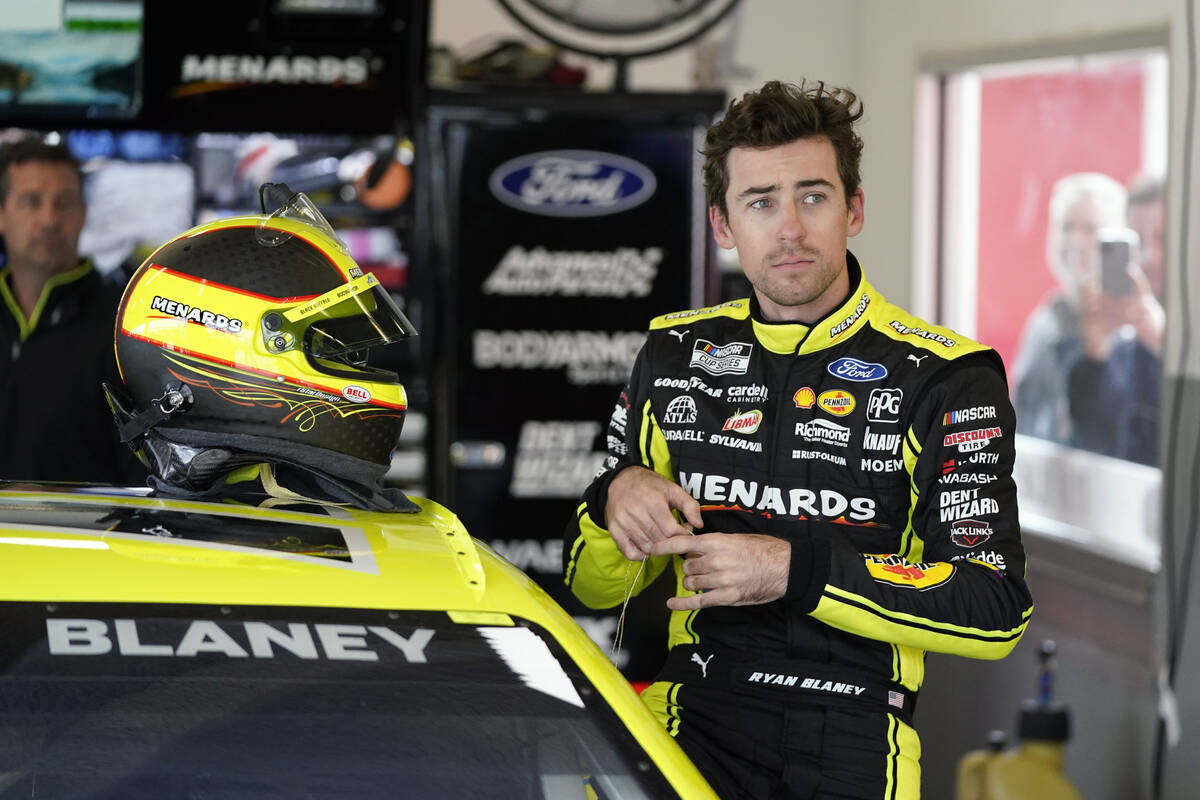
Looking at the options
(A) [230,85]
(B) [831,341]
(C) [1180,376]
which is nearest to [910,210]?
A: (C) [1180,376]

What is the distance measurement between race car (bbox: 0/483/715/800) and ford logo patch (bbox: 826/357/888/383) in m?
0.68

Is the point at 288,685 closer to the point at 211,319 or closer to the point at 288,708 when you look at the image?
the point at 288,708

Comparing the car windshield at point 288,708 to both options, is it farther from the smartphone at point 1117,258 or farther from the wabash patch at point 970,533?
the smartphone at point 1117,258

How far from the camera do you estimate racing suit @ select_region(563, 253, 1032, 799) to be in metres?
1.84

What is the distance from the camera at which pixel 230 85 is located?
15.2ft

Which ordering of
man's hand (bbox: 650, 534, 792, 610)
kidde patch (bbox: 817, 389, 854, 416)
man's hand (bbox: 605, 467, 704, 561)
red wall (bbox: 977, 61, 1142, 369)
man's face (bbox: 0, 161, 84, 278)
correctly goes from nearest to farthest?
man's hand (bbox: 650, 534, 792, 610), man's hand (bbox: 605, 467, 704, 561), kidde patch (bbox: 817, 389, 854, 416), man's face (bbox: 0, 161, 84, 278), red wall (bbox: 977, 61, 1142, 369)

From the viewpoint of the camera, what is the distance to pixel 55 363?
345 centimetres

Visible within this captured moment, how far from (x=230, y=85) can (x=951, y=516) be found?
3342 mm

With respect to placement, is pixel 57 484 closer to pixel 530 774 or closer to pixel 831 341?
pixel 530 774

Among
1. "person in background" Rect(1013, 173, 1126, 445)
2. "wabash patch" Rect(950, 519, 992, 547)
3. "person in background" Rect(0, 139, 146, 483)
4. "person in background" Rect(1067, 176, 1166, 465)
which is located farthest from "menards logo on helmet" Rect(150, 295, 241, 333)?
"person in background" Rect(1013, 173, 1126, 445)

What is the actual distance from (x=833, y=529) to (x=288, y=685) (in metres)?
0.85

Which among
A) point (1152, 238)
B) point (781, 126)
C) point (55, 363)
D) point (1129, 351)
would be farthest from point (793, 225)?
point (1129, 351)

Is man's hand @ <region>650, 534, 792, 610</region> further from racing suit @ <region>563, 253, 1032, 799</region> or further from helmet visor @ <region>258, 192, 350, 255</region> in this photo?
helmet visor @ <region>258, 192, 350, 255</region>

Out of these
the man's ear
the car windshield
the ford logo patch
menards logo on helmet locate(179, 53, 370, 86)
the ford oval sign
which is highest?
menards logo on helmet locate(179, 53, 370, 86)
